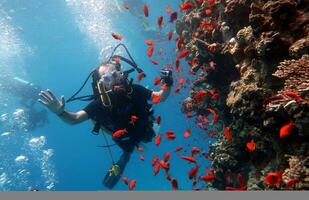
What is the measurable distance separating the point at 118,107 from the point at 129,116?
0.36 metres

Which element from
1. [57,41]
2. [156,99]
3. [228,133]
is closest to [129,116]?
[156,99]

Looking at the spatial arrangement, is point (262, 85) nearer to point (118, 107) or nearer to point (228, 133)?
point (228, 133)

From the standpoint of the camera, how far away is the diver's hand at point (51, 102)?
6.34m

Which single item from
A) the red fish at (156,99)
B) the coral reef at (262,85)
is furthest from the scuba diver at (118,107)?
the coral reef at (262,85)

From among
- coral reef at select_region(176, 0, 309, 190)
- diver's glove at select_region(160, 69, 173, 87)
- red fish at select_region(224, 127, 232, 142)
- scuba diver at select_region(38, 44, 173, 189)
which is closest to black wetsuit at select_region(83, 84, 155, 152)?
scuba diver at select_region(38, 44, 173, 189)

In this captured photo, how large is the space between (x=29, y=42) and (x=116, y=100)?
3854 centimetres

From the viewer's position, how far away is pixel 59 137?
111625 mm

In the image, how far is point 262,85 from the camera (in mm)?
4977

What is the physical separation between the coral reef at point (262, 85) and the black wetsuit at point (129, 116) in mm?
1701

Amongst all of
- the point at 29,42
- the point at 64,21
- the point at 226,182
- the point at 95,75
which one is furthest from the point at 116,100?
the point at 29,42

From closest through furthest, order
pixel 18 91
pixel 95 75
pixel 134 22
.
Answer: pixel 95 75 → pixel 18 91 → pixel 134 22

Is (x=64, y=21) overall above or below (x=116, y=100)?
below

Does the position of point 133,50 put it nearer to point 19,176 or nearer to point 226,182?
point 19,176

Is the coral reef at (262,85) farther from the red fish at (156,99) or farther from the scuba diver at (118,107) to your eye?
the scuba diver at (118,107)
